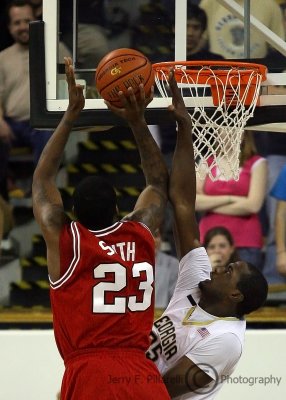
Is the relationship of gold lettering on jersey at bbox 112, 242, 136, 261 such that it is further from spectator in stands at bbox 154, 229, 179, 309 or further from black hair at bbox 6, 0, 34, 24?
black hair at bbox 6, 0, 34, 24

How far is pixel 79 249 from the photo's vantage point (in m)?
4.02

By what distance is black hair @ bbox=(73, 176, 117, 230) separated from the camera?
4047mm

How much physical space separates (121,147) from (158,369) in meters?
3.77

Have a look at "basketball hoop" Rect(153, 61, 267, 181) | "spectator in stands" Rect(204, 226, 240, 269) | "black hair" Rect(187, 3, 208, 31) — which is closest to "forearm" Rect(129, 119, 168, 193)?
"basketball hoop" Rect(153, 61, 267, 181)

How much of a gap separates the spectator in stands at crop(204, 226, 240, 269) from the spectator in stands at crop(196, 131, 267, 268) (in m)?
0.09

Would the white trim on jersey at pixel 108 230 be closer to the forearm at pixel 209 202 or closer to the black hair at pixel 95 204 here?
the black hair at pixel 95 204

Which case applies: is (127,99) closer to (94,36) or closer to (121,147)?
(94,36)

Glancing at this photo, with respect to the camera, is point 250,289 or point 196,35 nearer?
point 250,289

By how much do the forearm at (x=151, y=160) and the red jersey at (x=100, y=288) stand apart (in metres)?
0.31

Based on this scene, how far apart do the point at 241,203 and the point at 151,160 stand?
3.04 metres

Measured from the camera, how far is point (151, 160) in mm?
4305

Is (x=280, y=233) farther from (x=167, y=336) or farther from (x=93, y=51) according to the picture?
(x=167, y=336)

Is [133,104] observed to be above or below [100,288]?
above

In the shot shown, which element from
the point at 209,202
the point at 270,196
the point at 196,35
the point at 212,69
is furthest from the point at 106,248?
the point at 270,196
